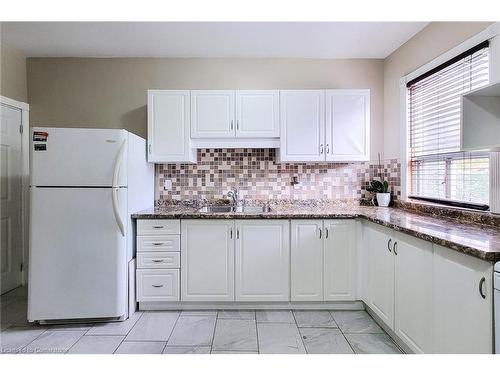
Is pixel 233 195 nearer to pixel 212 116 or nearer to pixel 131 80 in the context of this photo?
pixel 212 116

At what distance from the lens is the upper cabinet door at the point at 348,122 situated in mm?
2959

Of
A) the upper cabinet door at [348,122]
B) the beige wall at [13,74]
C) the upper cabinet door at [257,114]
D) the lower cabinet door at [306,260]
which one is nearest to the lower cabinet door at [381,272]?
the lower cabinet door at [306,260]

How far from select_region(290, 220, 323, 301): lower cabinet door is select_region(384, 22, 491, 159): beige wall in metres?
1.27

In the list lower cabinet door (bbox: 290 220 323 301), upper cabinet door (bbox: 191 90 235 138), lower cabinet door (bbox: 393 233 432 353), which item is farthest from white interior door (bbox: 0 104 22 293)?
lower cabinet door (bbox: 393 233 432 353)

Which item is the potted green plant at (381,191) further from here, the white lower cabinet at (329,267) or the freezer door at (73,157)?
the freezer door at (73,157)

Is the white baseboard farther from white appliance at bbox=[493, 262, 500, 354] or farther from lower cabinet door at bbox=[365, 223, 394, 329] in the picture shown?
white appliance at bbox=[493, 262, 500, 354]

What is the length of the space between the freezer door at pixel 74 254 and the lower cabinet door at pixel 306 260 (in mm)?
1476

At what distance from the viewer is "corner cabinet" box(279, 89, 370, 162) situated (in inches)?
116

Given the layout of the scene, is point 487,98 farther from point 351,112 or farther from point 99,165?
Result: point 99,165

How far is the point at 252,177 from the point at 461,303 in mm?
2206

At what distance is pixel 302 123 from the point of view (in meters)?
2.96

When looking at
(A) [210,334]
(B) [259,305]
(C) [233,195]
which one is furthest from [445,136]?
(A) [210,334]

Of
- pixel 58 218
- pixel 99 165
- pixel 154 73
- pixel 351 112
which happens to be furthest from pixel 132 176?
pixel 351 112

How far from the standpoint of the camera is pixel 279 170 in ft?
10.8
